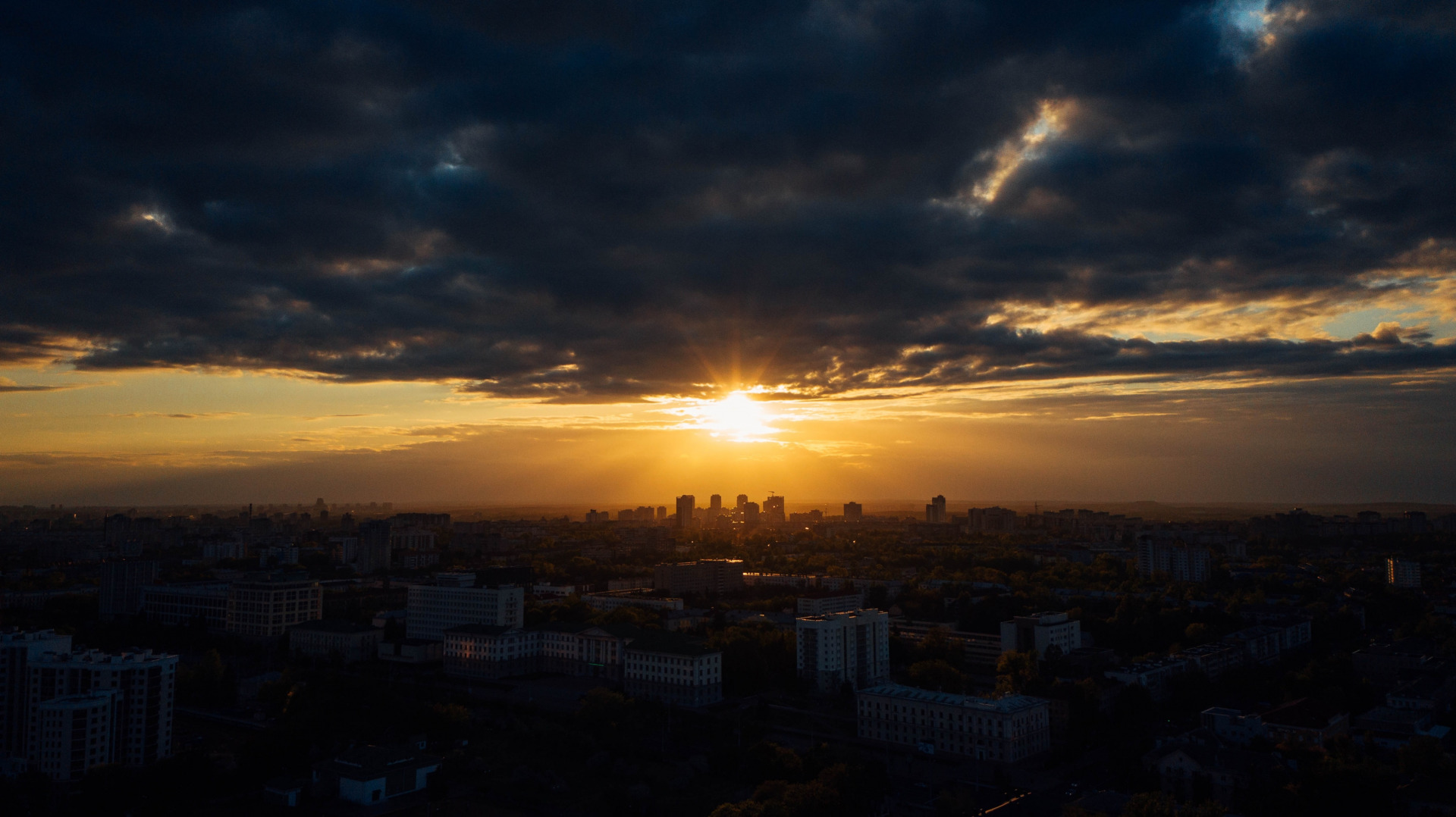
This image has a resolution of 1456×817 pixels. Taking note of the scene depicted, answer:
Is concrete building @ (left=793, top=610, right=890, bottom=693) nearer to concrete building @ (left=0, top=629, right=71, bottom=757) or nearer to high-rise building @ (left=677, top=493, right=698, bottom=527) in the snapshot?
concrete building @ (left=0, top=629, right=71, bottom=757)

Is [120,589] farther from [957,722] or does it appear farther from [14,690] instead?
[957,722]

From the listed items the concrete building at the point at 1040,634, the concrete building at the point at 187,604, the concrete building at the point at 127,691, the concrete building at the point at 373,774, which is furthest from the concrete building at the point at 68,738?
the concrete building at the point at 1040,634

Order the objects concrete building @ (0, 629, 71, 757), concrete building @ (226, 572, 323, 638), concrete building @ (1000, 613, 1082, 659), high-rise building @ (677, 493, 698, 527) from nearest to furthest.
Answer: concrete building @ (0, 629, 71, 757) → concrete building @ (1000, 613, 1082, 659) → concrete building @ (226, 572, 323, 638) → high-rise building @ (677, 493, 698, 527)

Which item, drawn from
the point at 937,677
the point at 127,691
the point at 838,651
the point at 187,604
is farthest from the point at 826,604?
the point at 127,691

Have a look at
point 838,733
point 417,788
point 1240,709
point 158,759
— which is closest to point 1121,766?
point 838,733

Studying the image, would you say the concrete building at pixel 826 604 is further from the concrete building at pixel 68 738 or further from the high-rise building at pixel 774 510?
the high-rise building at pixel 774 510

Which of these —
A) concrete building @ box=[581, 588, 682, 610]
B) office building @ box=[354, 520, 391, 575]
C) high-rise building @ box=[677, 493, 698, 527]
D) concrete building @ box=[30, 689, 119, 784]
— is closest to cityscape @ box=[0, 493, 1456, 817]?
concrete building @ box=[30, 689, 119, 784]
